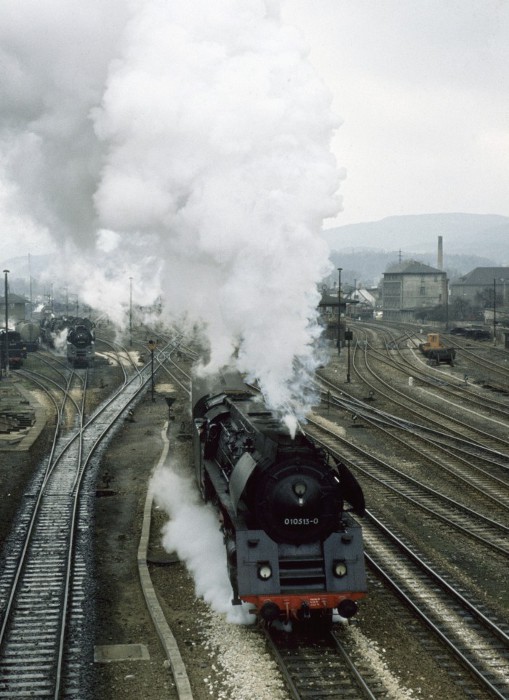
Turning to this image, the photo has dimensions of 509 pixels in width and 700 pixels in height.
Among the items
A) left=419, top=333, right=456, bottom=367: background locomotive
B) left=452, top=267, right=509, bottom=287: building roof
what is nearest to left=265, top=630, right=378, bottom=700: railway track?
left=419, top=333, right=456, bottom=367: background locomotive

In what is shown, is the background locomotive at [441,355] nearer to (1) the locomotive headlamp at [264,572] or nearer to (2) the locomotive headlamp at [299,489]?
(2) the locomotive headlamp at [299,489]

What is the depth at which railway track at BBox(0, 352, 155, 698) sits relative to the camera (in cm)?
1027

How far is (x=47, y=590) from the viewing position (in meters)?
13.3

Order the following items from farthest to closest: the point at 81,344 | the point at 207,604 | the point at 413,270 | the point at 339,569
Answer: the point at 413,270, the point at 81,344, the point at 207,604, the point at 339,569

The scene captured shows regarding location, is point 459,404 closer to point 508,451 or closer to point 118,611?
point 508,451

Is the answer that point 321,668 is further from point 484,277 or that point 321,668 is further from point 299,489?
point 484,277

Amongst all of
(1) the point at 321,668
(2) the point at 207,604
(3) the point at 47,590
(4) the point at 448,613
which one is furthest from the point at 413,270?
(1) the point at 321,668

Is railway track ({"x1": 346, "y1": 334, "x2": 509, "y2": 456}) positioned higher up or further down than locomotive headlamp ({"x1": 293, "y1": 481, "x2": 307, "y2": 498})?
further down

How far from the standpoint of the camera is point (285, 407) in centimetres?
1358

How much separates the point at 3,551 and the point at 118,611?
4.07 metres

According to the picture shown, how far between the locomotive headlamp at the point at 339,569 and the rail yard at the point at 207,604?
971 millimetres

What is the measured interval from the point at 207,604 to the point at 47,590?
2.98 meters

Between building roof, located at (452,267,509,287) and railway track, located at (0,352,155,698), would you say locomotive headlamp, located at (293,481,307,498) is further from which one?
building roof, located at (452,267,509,287)

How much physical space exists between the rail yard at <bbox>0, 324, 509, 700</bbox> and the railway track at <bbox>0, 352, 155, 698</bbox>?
0.03 metres
